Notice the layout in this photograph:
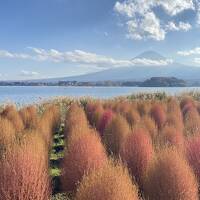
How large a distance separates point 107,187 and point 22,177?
Result: 1.47m

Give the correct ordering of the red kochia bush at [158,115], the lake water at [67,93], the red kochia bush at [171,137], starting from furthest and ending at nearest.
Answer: the lake water at [67,93]
the red kochia bush at [158,115]
the red kochia bush at [171,137]

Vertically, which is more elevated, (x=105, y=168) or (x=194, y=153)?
(x=105, y=168)

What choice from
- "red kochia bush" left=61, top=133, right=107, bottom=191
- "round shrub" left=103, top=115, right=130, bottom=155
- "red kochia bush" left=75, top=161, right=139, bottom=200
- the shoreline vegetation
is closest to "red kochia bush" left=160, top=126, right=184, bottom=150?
the shoreline vegetation

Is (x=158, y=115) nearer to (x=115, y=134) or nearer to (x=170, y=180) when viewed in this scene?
(x=115, y=134)

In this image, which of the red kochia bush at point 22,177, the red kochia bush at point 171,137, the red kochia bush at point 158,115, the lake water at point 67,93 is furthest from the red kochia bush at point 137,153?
the lake water at point 67,93

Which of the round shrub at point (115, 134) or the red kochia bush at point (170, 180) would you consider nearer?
the red kochia bush at point (170, 180)

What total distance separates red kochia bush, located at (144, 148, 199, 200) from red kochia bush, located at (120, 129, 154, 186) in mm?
1460

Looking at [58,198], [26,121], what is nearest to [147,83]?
[26,121]

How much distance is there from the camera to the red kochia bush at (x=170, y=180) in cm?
643

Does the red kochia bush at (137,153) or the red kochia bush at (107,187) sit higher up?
the red kochia bush at (107,187)

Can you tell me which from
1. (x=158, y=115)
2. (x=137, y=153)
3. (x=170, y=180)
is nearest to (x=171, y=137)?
(x=137, y=153)

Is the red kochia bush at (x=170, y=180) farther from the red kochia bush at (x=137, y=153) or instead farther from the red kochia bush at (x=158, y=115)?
the red kochia bush at (x=158, y=115)

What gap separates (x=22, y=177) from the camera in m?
5.94

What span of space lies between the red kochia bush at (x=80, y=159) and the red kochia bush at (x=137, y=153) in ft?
2.21
